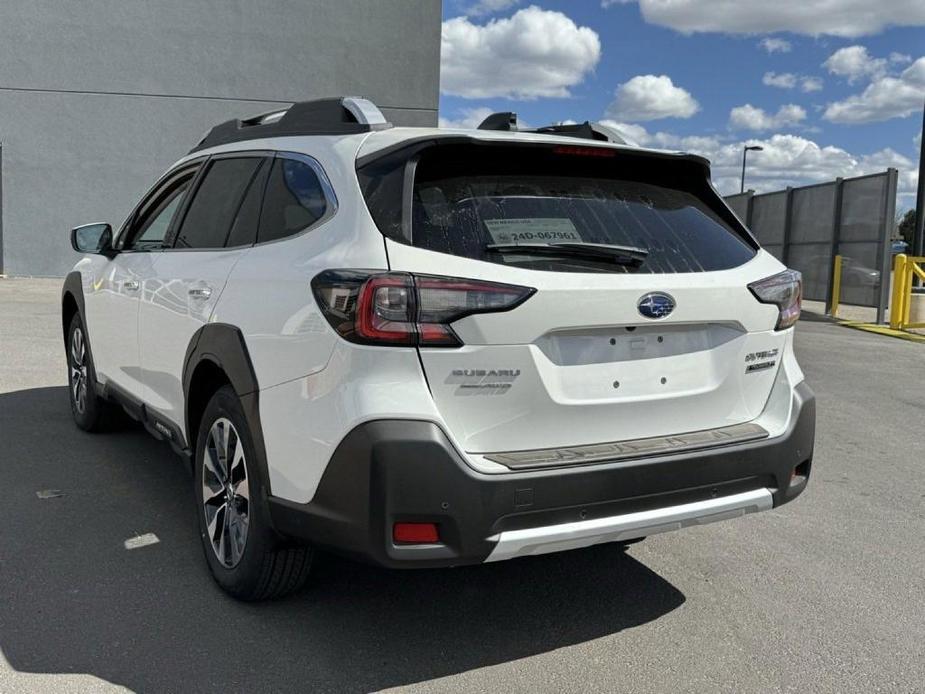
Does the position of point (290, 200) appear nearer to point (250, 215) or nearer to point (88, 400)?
point (250, 215)

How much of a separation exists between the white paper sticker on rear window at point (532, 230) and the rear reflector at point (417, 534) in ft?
2.99

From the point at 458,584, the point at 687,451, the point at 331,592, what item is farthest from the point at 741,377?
the point at 331,592

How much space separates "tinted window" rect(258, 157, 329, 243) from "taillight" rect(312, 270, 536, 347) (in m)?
0.52

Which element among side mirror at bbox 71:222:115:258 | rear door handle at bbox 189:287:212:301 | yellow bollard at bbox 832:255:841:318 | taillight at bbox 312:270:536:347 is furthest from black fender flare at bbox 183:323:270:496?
yellow bollard at bbox 832:255:841:318

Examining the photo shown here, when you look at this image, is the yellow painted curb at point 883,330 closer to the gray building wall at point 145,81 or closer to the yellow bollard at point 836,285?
the yellow bollard at point 836,285

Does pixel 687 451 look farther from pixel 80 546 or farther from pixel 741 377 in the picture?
pixel 80 546

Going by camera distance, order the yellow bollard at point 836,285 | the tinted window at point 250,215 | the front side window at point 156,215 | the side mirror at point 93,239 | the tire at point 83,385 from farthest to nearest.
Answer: the yellow bollard at point 836,285 → the tire at point 83,385 → the side mirror at point 93,239 → the front side window at point 156,215 → the tinted window at point 250,215

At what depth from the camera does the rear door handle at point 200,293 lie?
3.53 meters

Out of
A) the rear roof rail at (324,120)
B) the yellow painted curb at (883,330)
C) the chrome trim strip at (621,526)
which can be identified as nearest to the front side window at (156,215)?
the rear roof rail at (324,120)

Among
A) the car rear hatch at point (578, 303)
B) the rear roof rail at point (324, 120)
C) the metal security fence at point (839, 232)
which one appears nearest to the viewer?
the car rear hatch at point (578, 303)

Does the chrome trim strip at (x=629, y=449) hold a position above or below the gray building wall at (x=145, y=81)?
below

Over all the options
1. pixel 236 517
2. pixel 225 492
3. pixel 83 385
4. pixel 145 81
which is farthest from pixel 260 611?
pixel 145 81

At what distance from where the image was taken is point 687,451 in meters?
2.94

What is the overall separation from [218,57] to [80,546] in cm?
1818
